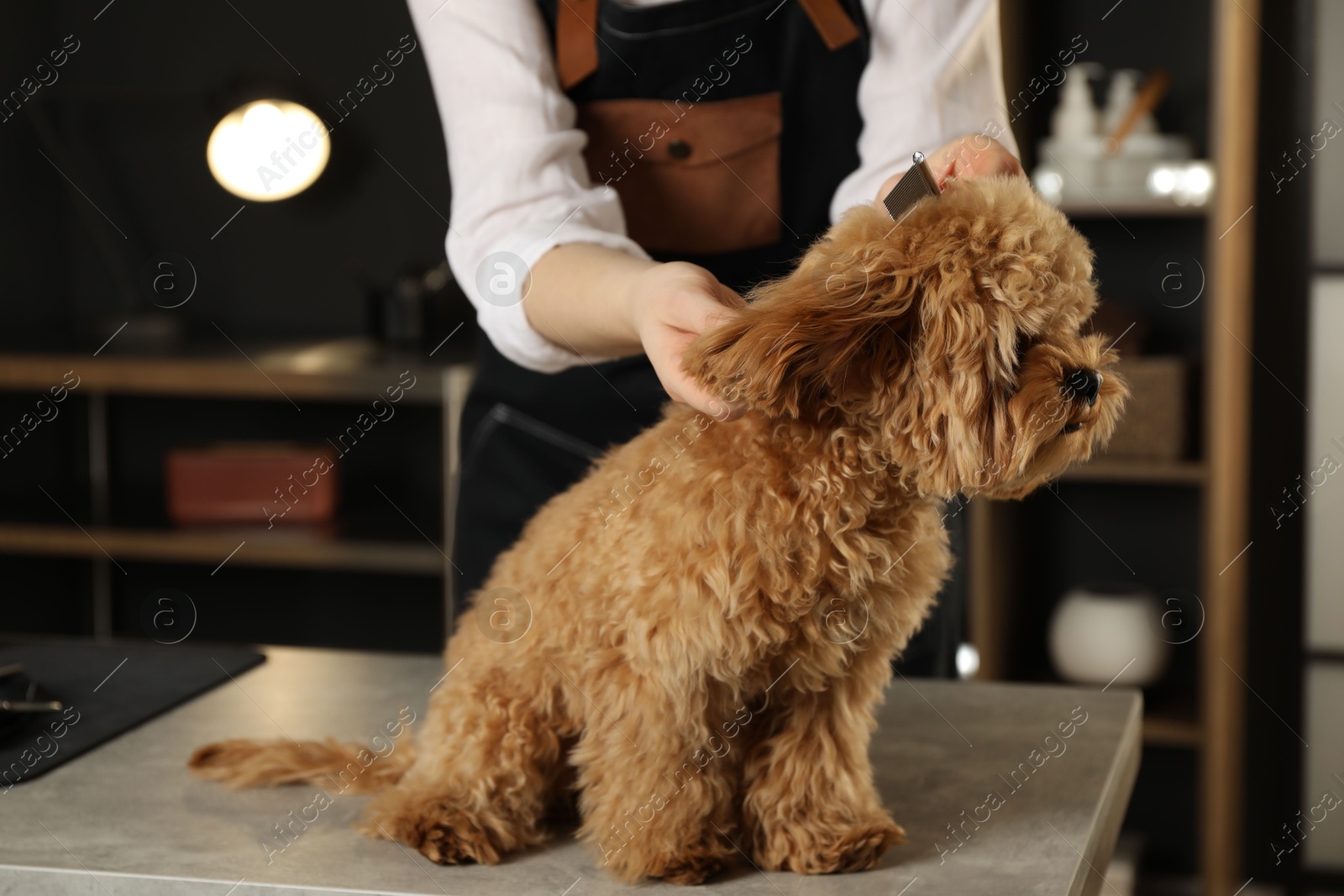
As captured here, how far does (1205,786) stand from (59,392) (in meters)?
2.86

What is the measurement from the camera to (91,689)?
1476mm

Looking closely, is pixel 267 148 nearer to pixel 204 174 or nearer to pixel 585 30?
pixel 204 174

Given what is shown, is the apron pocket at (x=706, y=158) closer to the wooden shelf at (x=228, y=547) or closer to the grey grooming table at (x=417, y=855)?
the grey grooming table at (x=417, y=855)

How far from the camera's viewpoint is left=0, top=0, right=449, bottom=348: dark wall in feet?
10.9

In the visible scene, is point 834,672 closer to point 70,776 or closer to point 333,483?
point 70,776

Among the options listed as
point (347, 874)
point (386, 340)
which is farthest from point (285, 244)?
point (347, 874)

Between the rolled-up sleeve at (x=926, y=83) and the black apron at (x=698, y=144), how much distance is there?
0.06 m

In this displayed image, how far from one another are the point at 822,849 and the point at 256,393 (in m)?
2.15

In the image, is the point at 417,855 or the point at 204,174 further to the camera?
the point at 204,174

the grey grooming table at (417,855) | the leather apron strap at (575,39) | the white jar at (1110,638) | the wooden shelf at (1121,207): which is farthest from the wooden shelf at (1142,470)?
the leather apron strap at (575,39)

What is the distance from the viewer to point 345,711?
1456mm

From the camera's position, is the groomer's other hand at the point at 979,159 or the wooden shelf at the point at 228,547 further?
the wooden shelf at the point at 228,547

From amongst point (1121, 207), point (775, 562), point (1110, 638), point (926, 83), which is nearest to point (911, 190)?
point (775, 562)

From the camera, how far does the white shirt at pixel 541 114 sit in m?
1.33
